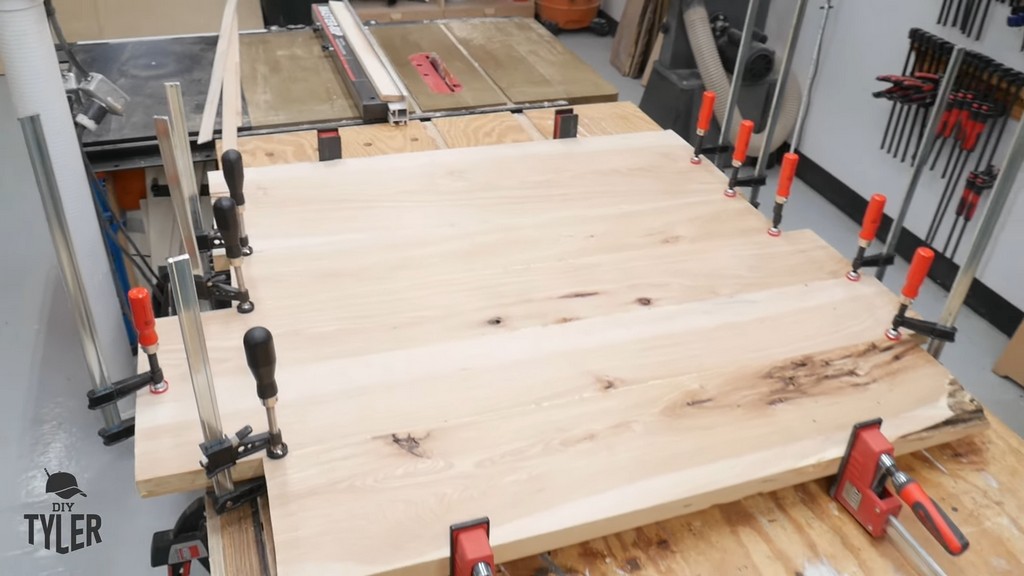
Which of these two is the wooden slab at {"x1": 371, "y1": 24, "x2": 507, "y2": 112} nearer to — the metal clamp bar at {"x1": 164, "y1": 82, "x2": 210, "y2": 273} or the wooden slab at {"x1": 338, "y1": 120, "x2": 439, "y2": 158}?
the wooden slab at {"x1": 338, "y1": 120, "x2": 439, "y2": 158}

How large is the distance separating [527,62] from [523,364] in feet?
5.53

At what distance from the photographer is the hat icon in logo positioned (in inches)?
73.8

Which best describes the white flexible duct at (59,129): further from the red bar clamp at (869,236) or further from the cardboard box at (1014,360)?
the cardboard box at (1014,360)

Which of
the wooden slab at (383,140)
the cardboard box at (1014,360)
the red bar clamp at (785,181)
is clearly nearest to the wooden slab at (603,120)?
the wooden slab at (383,140)

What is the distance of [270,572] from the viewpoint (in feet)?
2.83

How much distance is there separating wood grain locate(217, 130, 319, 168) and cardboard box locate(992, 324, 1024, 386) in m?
2.11

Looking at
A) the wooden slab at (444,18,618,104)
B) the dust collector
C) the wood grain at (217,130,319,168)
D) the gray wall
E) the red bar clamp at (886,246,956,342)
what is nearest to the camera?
the red bar clamp at (886,246,956,342)

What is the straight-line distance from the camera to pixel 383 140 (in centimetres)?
186

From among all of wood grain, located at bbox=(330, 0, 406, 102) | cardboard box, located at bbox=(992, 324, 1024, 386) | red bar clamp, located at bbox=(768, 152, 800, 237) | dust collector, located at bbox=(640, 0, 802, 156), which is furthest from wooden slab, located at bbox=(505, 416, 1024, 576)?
dust collector, located at bbox=(640, 0, 802, 156)

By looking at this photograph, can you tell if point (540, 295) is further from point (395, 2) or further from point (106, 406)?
point (395, 2)

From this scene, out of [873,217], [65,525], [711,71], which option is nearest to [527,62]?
[711,71]

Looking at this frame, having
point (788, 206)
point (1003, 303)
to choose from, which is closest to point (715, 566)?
point (1003, 303)

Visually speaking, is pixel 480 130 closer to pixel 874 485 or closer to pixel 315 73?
pixel 315 73

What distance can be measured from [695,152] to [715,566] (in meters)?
0.96
